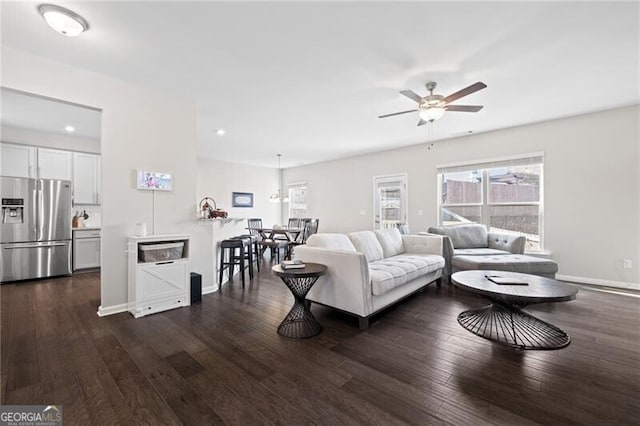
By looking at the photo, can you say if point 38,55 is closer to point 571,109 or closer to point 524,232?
point 571,109

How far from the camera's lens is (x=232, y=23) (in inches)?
86.4

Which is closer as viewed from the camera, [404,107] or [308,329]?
[308,329]

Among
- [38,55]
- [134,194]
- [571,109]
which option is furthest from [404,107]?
[38,55]

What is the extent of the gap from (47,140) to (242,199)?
4382 millimetres

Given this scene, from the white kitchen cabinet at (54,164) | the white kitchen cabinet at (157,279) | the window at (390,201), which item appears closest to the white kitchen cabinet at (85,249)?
the white kitchen cabinet at (54,164)

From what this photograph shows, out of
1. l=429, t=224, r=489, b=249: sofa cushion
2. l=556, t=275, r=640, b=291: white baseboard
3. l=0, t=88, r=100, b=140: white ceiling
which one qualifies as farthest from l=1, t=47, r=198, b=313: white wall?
l=556, t=275, r=640, b=291: white baseboard

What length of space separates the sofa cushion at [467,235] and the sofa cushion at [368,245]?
1715mm

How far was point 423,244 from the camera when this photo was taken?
436 cm

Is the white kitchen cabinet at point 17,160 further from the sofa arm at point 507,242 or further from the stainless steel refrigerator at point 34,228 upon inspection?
the sofa arm at point 507,242

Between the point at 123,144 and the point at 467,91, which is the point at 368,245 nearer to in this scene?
the point at 467,91

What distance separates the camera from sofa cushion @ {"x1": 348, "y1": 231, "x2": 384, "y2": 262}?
3.63m

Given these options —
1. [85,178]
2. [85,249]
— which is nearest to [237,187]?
[85,178]

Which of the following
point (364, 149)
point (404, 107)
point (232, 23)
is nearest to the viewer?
point (232, 23)

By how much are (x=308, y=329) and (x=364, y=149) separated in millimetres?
5056
